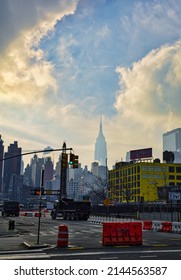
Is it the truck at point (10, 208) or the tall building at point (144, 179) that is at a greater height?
the tall building at point (144, 179)

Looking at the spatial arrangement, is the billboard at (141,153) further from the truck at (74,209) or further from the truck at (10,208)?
the truck at (74,209)

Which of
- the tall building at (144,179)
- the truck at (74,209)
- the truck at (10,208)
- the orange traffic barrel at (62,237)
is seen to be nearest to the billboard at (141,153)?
the tall building at (144,179)

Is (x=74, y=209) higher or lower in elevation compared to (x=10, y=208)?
higher

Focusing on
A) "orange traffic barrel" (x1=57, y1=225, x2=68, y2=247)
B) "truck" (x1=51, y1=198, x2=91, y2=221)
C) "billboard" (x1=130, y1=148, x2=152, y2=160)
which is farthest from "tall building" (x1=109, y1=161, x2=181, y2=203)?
"orange traffic barrel" (x1=57, y1=225, x2=68, y2=247)

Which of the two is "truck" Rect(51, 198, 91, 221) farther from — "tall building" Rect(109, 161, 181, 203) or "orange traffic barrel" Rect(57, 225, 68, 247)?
"tall building" Rect(109, 161, 181, 203)

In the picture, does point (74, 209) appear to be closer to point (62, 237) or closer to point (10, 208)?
point (10, 208)

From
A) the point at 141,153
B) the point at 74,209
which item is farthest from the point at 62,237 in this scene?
the point at 141,153

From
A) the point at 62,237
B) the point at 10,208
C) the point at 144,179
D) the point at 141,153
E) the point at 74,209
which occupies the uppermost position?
the point at 141,153

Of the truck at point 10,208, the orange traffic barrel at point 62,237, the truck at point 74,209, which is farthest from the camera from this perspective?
the truck at point 10,208

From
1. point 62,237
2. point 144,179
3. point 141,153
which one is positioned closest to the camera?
point 62,237
